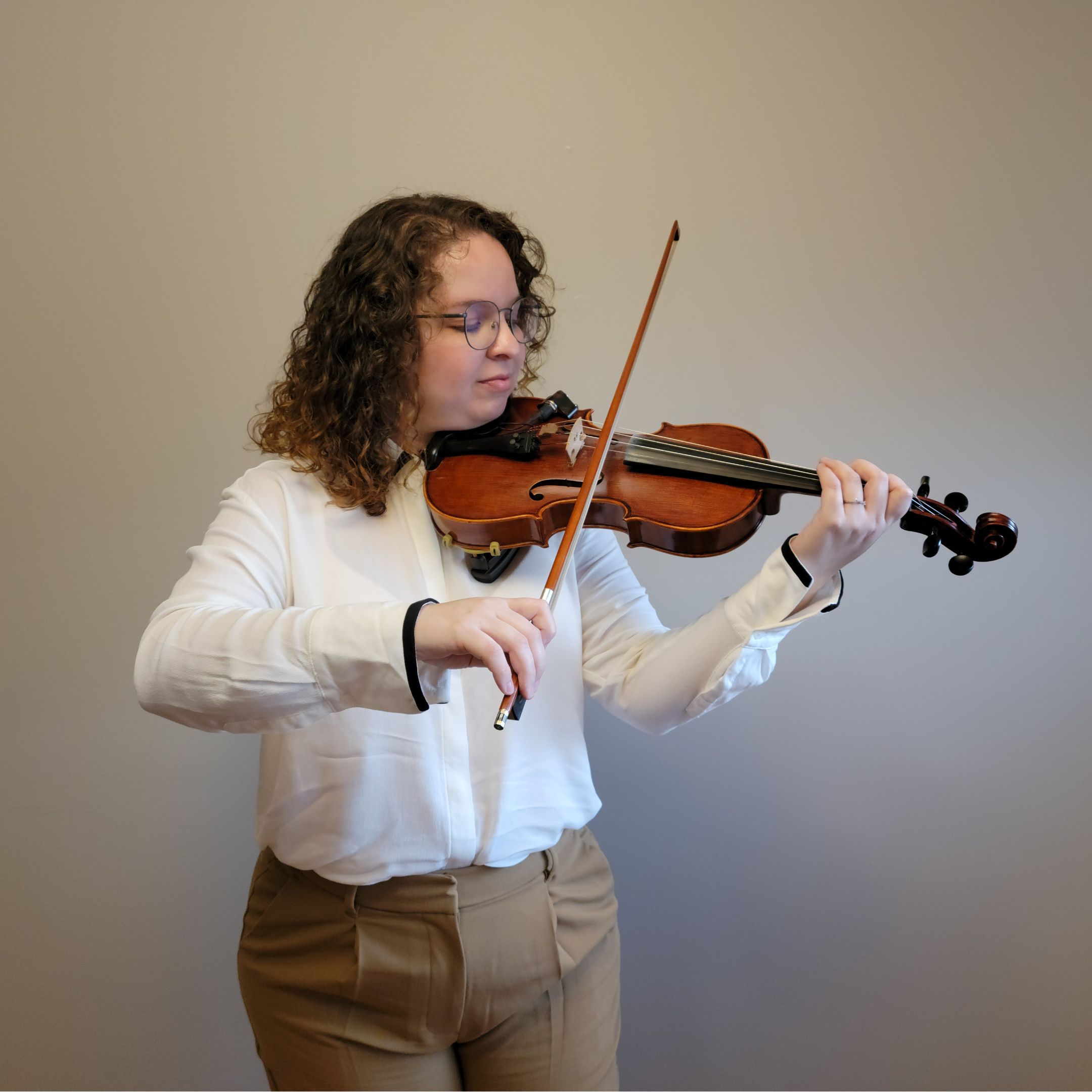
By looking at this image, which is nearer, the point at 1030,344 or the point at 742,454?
the point at 742,454

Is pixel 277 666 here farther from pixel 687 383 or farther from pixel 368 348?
pixel 687 383

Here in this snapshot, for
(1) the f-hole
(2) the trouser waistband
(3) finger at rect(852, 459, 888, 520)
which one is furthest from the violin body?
(2) the trouser waistband

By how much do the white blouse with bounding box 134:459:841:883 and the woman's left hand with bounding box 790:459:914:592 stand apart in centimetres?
3

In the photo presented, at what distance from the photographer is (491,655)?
77 cm

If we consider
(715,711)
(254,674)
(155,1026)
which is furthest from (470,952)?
(155,1026)

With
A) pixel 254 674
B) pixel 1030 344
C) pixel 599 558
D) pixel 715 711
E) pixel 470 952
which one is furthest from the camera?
pixel 715 711

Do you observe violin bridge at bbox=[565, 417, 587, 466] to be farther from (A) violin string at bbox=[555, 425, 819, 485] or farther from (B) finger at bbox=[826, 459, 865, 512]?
(B) finger at bbox=[826, 459, 865, 512]

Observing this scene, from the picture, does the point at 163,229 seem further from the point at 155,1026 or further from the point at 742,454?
the point at 155,1026

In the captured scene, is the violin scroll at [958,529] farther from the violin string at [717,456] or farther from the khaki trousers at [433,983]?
the khaki trousers at [433,983]

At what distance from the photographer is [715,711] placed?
65.7 inches

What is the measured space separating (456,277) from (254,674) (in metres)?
0.54

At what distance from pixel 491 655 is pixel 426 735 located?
373 mm

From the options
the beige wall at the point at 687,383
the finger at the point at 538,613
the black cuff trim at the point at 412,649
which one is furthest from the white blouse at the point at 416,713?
the beige wall at the point at 687,383

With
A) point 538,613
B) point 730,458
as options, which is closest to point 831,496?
point 730,458
